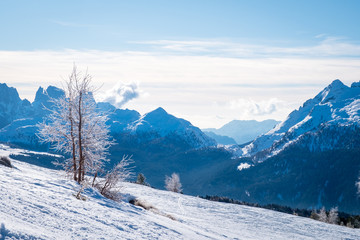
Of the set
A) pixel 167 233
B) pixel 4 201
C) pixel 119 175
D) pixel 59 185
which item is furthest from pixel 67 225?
pixel 119 175

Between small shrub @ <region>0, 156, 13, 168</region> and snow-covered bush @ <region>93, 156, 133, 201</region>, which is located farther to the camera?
small shrub @ <region>0, 156, 13, 168</region>

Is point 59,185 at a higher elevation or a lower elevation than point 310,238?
higher

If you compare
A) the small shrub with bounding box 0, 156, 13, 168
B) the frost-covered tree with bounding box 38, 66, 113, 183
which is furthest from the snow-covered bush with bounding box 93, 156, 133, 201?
the small shrub with bounding box 0, 156, 13, 168

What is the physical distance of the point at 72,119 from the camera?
65.7 feet

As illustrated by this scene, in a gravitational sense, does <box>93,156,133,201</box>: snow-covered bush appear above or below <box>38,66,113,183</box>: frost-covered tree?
below

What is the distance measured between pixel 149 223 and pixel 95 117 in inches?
371

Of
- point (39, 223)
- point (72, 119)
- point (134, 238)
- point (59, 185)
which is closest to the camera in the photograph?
point (39, 223)

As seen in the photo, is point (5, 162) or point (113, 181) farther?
point (5, 162)

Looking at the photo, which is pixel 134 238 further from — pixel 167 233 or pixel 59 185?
pixel 59 185

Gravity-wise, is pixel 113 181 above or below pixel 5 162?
below

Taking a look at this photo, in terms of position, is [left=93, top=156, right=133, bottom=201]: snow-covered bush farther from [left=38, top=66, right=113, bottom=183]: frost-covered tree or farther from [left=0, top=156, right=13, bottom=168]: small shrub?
[left=0, top=156, right=13, bottom=168]: small shrub

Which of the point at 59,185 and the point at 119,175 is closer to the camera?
the point at 59,185

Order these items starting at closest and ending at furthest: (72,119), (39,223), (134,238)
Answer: (39,223) → (134,238) → (72,119)

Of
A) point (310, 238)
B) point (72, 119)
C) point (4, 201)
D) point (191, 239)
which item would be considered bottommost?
point (310, 238)
